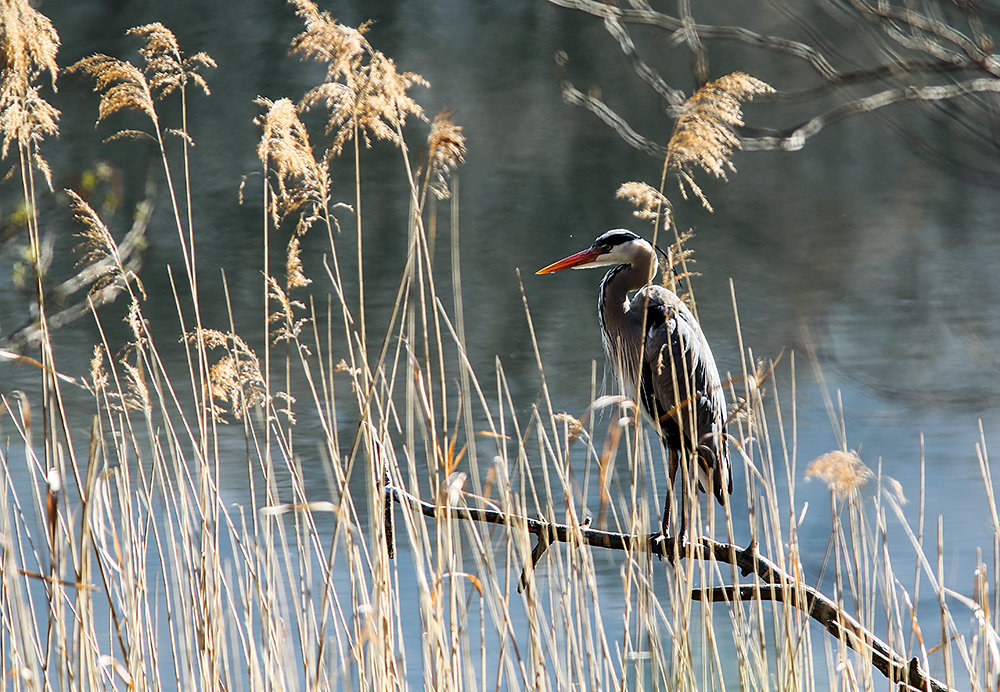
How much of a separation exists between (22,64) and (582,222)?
10800mm

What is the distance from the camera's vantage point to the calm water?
30.4 ft

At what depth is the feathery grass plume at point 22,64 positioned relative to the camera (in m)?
1.04

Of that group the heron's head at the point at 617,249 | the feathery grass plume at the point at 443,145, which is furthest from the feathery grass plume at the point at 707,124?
the heron's head at the point at 617,249

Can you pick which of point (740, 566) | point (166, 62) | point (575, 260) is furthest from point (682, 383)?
point (166, 62)

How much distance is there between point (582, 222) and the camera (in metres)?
11.7

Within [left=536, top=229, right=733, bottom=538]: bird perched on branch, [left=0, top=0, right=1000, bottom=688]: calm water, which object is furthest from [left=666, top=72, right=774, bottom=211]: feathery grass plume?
[left=0, top=0, right=1000, bottom=688]: calm water

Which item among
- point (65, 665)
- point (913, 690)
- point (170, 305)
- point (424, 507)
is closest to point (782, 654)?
point (913, 690)

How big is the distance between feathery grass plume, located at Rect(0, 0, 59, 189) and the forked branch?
60 centimetres

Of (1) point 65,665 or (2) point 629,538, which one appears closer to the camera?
(1) point 65,665

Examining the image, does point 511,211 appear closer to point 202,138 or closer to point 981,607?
point 202,138

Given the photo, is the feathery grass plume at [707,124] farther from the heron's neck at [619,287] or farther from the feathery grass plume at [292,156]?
the heron's neck at [619,287]

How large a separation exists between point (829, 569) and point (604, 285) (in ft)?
16.9

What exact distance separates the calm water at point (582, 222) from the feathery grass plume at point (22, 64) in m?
6.69

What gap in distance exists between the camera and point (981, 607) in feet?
4.12
